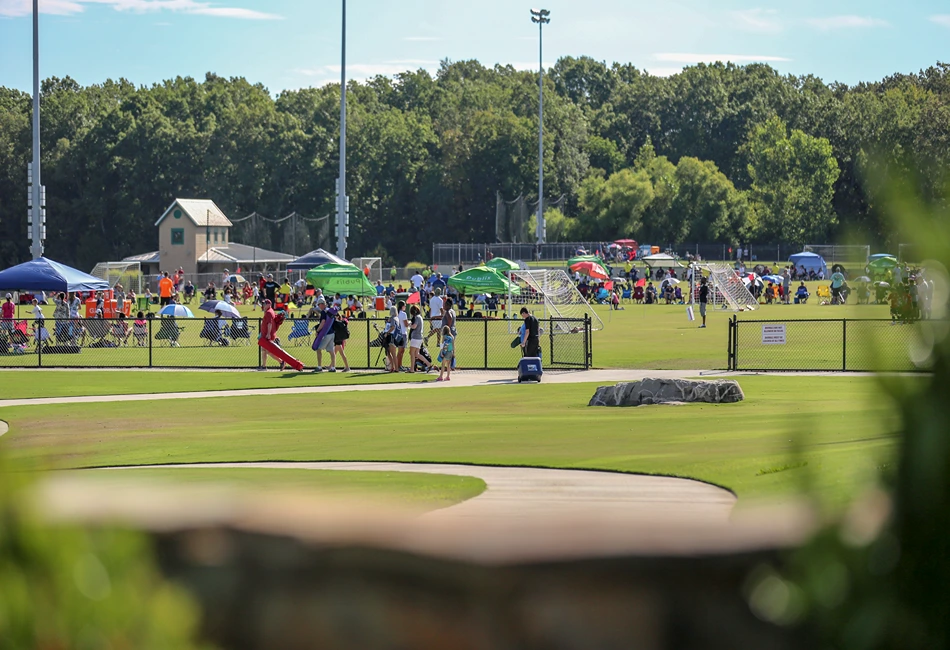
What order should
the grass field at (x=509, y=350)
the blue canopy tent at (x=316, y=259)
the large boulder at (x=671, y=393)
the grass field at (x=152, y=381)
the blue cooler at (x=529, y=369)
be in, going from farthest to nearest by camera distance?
the blue canopy tent at (x=316, y=259) → the grass field at (x=509, y=350) → the blue cooler at (x=529, y=369) → the grass field at (x=152, y=381) → the large boulder at (x=671, y=393)

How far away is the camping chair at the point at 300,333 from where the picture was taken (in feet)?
124

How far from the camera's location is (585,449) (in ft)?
50.5

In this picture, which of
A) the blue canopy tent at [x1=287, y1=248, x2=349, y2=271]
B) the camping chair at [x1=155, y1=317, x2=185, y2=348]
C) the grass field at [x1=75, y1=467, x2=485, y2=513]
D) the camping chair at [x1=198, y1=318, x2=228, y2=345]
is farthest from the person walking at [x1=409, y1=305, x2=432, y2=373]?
the blue canopy tent at [x1=287, y1=248, x2=349, y2=271]

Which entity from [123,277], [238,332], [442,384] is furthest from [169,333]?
[123,277]

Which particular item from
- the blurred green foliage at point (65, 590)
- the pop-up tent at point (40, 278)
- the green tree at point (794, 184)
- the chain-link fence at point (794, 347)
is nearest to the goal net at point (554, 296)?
the chain-link fence at point (794, 347)

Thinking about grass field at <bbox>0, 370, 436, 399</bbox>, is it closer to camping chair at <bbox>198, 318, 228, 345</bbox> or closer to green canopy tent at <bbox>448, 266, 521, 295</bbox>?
camping chair at <bbox>198, 318, 228, 345</bbox>

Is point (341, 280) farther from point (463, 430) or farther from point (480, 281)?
point (463, 430)

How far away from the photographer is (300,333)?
38.1 meters

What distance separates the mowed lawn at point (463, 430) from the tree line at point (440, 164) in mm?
85141

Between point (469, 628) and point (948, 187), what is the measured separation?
138 centimetres

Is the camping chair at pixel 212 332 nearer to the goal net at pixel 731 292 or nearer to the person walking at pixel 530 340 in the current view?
the person walking at pixel 530 340

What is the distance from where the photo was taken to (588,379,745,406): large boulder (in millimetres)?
22094

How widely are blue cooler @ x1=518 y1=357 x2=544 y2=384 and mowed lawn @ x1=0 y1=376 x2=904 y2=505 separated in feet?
3.98

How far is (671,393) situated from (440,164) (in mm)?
105421
